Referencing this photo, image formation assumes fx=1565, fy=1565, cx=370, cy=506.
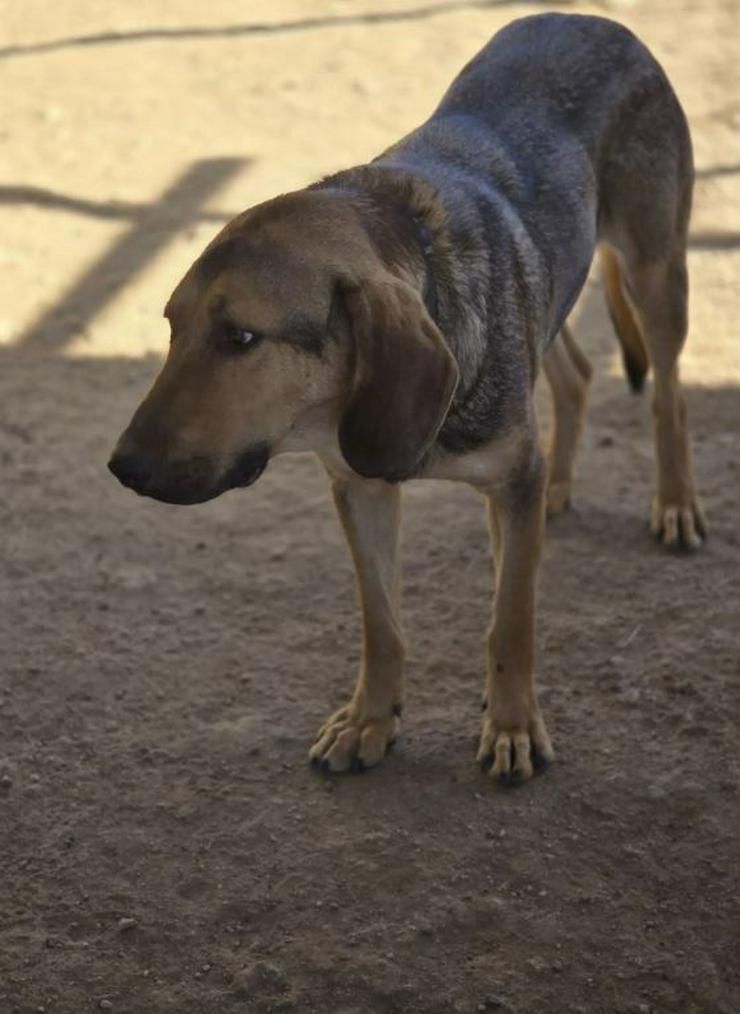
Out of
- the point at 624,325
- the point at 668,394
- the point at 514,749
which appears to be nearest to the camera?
the point at 514,749

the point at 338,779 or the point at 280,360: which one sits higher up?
the point at 280,360

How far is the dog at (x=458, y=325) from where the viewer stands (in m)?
3.27

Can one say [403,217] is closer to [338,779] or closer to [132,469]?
[132,469]

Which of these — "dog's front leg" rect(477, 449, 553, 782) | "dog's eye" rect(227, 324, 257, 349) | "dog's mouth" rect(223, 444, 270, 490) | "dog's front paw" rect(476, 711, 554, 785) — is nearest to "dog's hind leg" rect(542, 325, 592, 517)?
"dog's front leg" rect(477, 449, 553, 782)

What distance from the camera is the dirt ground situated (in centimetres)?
352

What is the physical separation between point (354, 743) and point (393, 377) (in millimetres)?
1238

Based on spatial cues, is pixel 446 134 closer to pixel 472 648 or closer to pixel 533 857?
pixel 472 648

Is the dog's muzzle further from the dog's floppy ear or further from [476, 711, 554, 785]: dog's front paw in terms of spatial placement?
[476, 711, 554, 785]: dog's front paw

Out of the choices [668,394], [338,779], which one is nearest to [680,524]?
[668,394]

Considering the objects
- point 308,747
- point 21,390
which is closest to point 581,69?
point 308,747

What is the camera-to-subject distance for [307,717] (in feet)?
14.4

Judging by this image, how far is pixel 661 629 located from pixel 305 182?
3.57 metres

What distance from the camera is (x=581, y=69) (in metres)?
4.59

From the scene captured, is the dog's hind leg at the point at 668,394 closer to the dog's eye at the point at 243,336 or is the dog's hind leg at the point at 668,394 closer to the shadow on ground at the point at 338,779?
the shadow on ground at the point at 338,779
